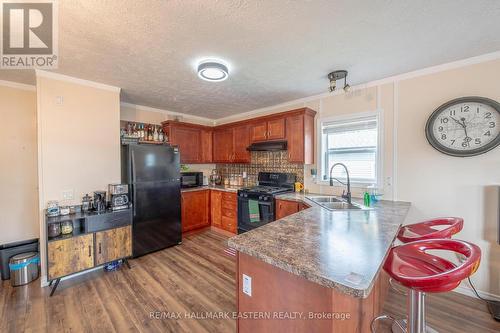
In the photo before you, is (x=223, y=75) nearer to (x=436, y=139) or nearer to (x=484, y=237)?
(x=436, y=139)

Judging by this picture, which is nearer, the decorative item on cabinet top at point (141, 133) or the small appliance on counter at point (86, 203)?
the small appliance on counter at point (86, 203)

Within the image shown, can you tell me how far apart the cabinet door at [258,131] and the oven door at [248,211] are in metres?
1.07

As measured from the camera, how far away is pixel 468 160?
2.13 metres

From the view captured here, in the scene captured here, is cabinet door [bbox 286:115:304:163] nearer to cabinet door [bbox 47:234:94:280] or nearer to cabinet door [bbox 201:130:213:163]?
cabinet door [bbox 201:130:213:163]

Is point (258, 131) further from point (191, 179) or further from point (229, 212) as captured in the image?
point (191, 179)

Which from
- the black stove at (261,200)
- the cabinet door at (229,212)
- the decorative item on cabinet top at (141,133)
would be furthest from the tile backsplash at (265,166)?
the decorative item on cabinet top at (141,133)

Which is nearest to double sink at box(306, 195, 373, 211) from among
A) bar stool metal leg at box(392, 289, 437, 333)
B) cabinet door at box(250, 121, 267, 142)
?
bar stool metal leg at box(392, 289, 437, 333)

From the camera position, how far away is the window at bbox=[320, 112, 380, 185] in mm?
2791

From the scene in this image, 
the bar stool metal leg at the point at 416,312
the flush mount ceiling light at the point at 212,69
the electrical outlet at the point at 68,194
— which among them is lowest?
the bar stool metal leg at the point at 416,312

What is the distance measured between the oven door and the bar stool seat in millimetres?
1665

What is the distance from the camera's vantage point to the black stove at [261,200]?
126 inches

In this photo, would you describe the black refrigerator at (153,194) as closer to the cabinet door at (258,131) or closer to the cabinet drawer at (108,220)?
the cabinet drawer at (108,220)

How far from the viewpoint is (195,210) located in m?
4.00

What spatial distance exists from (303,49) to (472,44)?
5.06 ft
